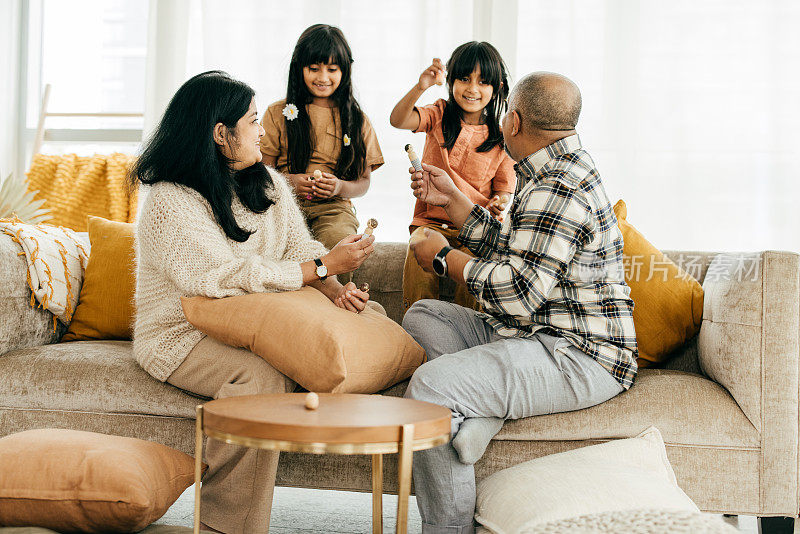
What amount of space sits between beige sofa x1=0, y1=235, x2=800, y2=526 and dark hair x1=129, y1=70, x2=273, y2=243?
19.2 inches

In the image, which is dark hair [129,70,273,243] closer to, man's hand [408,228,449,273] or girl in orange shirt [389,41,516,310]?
man's hand [408,228,449,273]

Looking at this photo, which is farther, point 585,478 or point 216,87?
point 216,87

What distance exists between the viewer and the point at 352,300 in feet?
6.16

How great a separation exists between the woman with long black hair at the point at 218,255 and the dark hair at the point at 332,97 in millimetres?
552

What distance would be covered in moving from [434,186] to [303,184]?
0.53 meters

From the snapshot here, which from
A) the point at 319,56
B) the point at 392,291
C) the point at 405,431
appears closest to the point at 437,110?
the point at 319,56

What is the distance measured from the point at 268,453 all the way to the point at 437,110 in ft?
4.72

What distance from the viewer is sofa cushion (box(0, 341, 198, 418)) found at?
186 centimetres

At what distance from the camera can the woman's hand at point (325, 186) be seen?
7.98 ft

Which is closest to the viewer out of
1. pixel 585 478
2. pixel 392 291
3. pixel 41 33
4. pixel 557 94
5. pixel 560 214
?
pixel 585 478

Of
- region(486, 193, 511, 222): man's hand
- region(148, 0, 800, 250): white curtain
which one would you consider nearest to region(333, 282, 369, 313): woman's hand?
region(486, 193, 511, 222): man's hand

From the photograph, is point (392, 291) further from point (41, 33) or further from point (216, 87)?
point (41, 33)

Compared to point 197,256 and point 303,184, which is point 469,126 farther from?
point 197,256

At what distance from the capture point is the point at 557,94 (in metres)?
1.82
